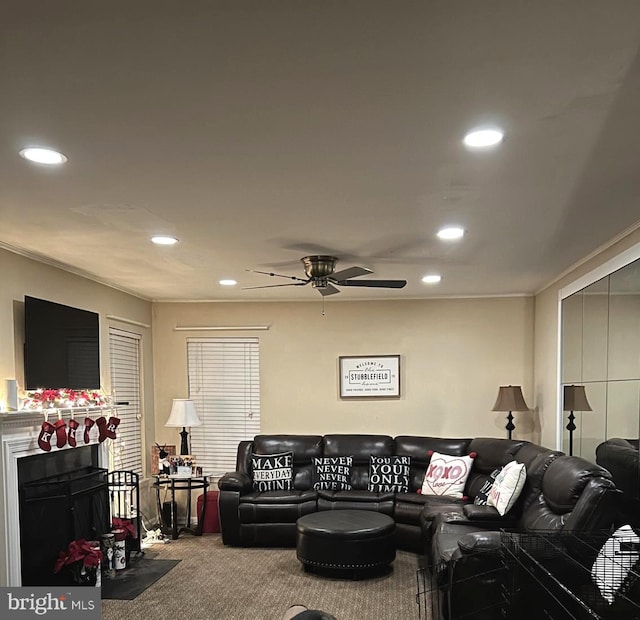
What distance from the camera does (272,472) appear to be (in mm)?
6617

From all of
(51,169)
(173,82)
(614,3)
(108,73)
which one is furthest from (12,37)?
(614,3)

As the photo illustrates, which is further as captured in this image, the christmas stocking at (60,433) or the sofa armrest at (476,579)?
the christmas stocking at (60,433)

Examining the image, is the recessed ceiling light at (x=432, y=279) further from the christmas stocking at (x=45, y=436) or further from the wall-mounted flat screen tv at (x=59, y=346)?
the christmas stocking at (x=45, y=436)

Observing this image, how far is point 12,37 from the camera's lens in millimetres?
1711

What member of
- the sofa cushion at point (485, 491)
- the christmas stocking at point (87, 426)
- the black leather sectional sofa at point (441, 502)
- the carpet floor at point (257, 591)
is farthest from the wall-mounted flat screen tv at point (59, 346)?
the sofa cushion at point (485, 491)

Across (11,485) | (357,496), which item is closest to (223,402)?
(357,496)

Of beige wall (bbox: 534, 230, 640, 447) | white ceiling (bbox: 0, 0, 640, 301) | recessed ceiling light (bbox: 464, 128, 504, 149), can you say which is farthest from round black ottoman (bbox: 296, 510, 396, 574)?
recessed ceiling light (bbox: 464, 128, 504, 149)

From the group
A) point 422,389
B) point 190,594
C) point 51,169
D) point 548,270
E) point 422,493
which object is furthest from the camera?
point 422,389

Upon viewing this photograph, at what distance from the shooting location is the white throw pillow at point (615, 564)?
3033mm

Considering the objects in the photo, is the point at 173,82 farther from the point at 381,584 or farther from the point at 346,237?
the point at 381,584

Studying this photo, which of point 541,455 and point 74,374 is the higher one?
point 74,374

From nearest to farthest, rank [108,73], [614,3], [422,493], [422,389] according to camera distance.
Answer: [614,3], [108,73], [422,493], [422,389]

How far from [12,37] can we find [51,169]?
1144 mm

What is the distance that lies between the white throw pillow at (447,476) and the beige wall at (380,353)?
3.15ft
